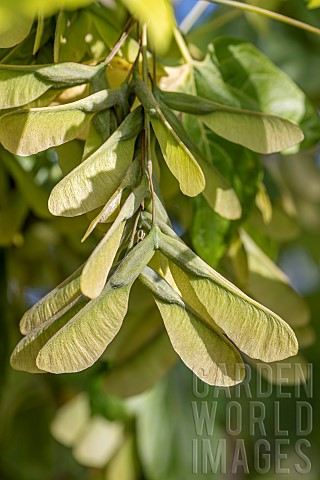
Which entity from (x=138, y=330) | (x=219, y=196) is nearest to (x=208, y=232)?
(x=219, y=196)

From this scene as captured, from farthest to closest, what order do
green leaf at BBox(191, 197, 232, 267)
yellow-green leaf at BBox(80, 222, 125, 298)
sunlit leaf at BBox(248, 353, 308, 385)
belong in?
sunlit leaf at BBox(248, 353, 308, 385) < green leaf at BBox(191, 197, 232, 267) < yellow-green leaf at BBox(80, 222, 125, 298)

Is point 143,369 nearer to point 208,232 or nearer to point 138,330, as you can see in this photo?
point 138,330

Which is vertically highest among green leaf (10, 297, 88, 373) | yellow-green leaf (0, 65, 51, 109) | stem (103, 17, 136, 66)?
yellow-green leaf (0, 65, 51, 109)

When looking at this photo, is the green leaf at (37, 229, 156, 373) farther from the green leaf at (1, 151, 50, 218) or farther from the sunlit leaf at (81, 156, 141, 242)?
the green leaf at (1, 151, 50, 218)

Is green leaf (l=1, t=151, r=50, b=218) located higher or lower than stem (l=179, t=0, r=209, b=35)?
higher

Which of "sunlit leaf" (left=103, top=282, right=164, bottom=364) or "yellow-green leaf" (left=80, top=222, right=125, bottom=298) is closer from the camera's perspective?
"yellow-green leaf" (left=80, top=222, right=125, bottom=298)

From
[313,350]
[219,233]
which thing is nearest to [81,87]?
[219,233]

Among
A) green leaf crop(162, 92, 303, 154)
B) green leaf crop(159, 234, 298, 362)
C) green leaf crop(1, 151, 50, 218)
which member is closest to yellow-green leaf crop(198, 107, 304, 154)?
green leaf crop(162, 92, 303, 154)
